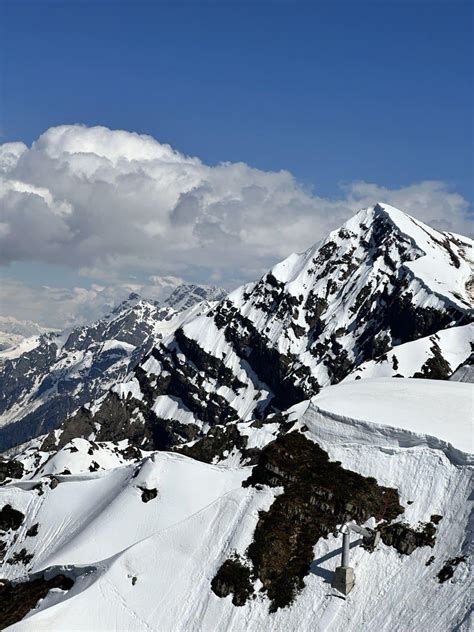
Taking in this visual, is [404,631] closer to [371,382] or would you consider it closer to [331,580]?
[331,580]

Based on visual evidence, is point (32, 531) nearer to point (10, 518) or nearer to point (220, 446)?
point (10, 518)

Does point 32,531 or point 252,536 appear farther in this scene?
point 32,531

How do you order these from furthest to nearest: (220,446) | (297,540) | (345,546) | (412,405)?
1. (220,446)
2. (412,405)
3. (297,540)
4. (345,546)

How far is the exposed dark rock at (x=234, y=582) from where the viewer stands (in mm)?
66312

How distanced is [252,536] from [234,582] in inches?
244

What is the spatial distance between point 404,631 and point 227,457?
128061mm

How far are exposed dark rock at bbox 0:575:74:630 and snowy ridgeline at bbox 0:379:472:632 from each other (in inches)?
56.4

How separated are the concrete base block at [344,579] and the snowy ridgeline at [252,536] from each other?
0.65 metres

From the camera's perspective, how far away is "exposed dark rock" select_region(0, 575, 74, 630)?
72119 mm

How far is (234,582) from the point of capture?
67562 millimetres

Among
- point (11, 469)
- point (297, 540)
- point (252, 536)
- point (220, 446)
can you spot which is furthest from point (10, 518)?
point (220, 446)

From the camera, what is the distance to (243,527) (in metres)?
74.1

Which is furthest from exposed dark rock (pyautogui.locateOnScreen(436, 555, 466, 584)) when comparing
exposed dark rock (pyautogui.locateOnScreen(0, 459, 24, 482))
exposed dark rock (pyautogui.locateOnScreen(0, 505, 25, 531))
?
exposed dark rock (pyautogui.locateOnScreen(0, 459, 24, 482))

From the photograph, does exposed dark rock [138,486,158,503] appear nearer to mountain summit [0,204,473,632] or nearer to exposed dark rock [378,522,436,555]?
mountain summit [0,204,473,632]
